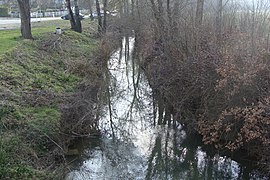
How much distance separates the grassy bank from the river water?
97cm

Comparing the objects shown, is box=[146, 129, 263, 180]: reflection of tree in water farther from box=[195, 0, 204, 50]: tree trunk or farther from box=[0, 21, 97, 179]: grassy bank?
box=[195, 0, 204, 50]: tree trunk

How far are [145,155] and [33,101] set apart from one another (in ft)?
12.5

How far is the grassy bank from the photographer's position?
26.4 feet

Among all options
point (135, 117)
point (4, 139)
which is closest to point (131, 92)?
point (135, 117)

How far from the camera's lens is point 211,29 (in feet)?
41.9

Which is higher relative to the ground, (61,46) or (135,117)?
(61,46)

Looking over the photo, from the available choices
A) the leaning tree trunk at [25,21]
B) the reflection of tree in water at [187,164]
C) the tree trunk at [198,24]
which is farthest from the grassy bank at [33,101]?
the tree trunk at [198,24]

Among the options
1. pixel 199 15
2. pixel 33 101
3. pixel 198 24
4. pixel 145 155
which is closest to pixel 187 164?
pixel 145 155

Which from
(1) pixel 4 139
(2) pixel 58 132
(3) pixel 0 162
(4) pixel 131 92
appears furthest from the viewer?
(4) pixel 131 92

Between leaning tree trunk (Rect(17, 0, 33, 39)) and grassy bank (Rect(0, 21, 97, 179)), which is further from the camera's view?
leaning tree trunk (Rect(17, 0, 33, 39))

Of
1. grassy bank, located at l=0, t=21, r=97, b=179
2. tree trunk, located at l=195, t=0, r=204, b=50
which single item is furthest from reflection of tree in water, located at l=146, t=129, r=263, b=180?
tree trunk, located at l=195, t=0, r=204, b=50

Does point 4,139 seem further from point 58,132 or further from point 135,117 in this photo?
point 135,117

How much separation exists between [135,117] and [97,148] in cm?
293

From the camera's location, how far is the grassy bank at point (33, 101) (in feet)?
26.4
